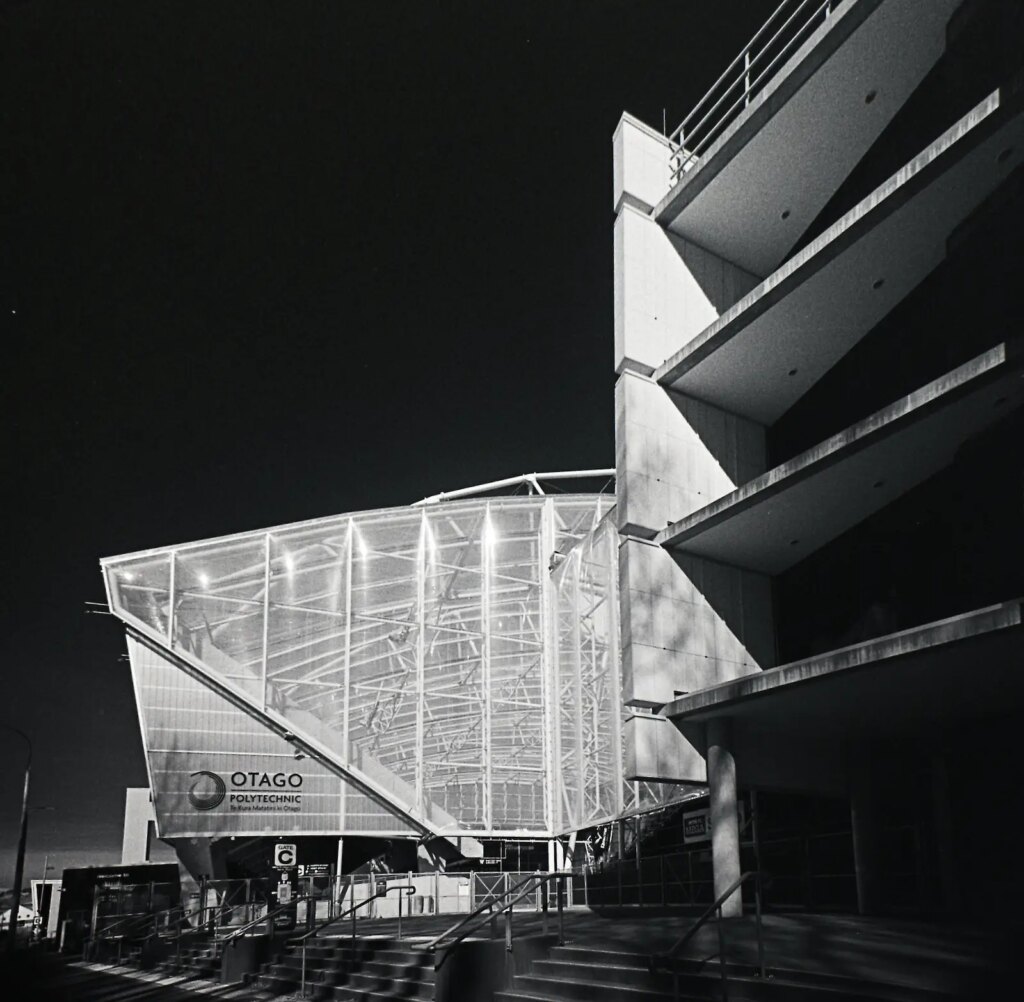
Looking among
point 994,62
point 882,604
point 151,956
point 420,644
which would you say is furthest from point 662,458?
point 420,644

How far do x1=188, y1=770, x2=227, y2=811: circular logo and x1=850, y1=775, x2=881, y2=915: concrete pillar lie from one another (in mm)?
31123

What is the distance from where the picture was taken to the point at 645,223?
25.9 metres

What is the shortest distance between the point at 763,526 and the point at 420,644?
83.7 feet

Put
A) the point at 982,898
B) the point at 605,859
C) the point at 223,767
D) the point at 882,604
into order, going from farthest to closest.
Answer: the point at 223,767, the point at 605,859, the point at 882,604, the point at 982,898

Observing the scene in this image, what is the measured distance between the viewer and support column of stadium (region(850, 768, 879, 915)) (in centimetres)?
1977

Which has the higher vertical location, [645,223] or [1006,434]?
[645,223]

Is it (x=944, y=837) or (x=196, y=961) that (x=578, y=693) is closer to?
(x=196, y=961)

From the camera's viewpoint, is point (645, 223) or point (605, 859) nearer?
point (645, 223)

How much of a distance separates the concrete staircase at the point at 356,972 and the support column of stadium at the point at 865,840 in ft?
26.5

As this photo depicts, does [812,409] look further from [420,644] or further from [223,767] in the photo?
[223,767]

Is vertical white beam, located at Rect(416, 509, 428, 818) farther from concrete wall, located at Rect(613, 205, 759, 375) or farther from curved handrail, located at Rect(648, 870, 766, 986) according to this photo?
curved handrail, located at Rect(648, 870, 766, 986)

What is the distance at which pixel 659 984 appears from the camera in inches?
475

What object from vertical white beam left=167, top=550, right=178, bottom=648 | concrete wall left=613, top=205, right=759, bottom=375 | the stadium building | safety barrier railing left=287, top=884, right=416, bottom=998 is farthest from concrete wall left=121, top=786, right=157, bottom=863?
concrete wall left=613, top=205, right=759, bottom=375

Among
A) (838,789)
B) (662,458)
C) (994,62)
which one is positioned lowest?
(838,789)
